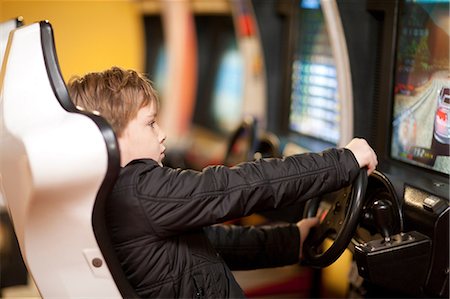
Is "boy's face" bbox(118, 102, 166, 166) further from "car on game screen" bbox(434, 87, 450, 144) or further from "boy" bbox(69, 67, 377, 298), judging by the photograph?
"car on game screen" bbox(434, 87, 450, 144)

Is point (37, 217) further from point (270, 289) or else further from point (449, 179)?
point (270, 289)

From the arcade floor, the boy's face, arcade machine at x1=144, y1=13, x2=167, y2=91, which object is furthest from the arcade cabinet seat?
arcade machine at x1=144, y1=13, x2=167, y2=91

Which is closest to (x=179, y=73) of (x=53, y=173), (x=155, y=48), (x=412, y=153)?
(x=155, y=48)

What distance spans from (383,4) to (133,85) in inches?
41.2

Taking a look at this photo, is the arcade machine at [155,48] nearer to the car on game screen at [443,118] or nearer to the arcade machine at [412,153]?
the arcade machine at [412,153]

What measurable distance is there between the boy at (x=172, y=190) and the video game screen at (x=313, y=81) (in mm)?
1310

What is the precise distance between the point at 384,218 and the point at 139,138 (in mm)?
663

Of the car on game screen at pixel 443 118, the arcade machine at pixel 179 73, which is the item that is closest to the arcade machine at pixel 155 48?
the arcade machine at pixel 179 73

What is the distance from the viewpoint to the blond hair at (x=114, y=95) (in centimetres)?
178

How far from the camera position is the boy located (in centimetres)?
171

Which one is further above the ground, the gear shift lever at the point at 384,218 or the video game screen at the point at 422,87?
the video game screen at the point at 422,87

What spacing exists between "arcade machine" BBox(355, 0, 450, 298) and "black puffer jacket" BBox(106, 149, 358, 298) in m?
0.22

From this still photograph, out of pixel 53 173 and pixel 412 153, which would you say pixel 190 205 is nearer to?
pixel 53 173

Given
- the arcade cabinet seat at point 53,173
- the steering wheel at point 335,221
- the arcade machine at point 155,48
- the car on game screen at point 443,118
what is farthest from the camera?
the arcade machine at point 155,48
